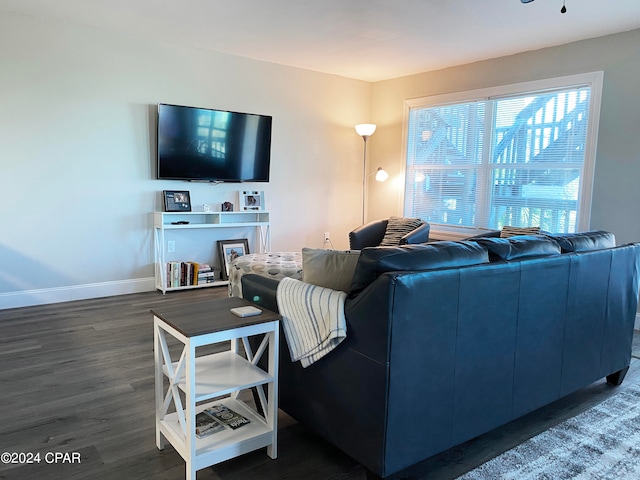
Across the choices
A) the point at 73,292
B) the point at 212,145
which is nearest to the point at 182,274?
the point at 73,292

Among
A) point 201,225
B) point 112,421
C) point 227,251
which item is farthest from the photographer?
point 227,251

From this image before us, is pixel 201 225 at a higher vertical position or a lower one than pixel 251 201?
lower

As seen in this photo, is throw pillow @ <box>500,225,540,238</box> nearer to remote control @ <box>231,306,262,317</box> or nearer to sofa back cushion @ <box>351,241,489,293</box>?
sofa back cushion @ <box>351,241,489,293</box>

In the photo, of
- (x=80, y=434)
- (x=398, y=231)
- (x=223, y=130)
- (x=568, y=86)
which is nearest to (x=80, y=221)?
(x=223, y=130)

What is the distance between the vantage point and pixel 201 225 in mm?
4957

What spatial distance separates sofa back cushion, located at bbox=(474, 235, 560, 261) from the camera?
212 centimetres

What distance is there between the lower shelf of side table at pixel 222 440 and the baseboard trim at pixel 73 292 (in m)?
2.98

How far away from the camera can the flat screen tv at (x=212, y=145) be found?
480 centimetres

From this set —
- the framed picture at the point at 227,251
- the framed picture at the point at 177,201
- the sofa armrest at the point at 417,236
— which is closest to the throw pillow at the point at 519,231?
the sofa armrest at the point at 417,236

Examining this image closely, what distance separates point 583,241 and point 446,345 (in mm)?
1260

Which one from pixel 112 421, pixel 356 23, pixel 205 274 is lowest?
pixel 112 421

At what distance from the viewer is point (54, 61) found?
4230mm

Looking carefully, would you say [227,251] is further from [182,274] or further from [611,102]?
[611,102]

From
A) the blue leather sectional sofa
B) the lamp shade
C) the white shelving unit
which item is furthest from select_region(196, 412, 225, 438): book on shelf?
the lamp shade
